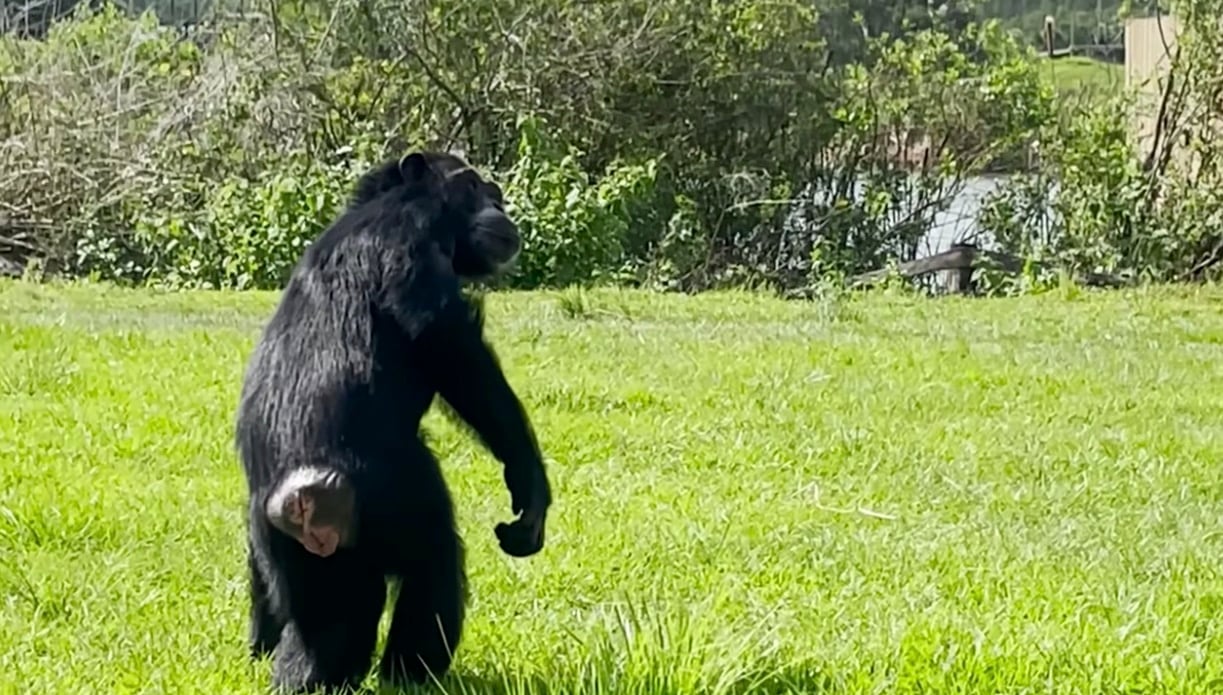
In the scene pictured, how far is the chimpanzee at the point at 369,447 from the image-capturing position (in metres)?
3.87

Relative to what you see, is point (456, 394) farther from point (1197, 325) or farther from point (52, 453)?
point (1197, 325)

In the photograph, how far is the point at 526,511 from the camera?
13.5 ft

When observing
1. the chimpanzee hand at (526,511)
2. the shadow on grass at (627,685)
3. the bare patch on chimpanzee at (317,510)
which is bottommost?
the shadow on grass at (627,685)

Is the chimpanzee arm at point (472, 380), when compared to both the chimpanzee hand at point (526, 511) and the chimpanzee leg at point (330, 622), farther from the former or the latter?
the chimpanzee leg at point (330, 622)

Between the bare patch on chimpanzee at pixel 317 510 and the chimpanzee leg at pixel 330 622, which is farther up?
the bare patch on chimpanzee at pixel 317 510

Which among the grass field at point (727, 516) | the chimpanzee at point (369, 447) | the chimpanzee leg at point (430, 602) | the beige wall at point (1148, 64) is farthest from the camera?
the beige wall at point (1148, 64)

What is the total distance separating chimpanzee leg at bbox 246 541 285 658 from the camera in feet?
14.0

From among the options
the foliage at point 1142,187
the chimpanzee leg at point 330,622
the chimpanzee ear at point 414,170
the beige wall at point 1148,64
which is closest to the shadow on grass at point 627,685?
the chimpanzee leg at point 330,622

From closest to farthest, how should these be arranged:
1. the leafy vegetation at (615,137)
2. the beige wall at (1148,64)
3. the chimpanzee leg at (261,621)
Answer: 1. the chimpanzee leg at (261,621)
2. the leafy vegetation at (615,137)
3. the beige wall at (1148,64)

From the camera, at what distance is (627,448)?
7.23 meters

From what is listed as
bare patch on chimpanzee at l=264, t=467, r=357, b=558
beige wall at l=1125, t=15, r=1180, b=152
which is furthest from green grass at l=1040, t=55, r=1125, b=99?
bare patch on chimpanzee at l=264, t=467, r=357, b=558

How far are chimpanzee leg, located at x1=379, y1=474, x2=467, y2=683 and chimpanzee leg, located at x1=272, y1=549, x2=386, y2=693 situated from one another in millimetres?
68

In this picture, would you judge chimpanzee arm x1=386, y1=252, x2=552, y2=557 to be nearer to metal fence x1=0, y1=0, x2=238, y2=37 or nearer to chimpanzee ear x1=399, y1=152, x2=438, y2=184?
chimpanzee ear x1=399, y1=152, x2=438, y2=184

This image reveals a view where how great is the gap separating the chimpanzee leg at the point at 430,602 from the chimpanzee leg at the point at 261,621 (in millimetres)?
319
